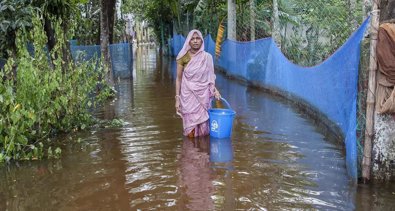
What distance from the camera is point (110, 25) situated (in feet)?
38.5

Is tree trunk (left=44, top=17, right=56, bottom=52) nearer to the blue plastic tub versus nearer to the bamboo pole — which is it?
the blue plastic tub

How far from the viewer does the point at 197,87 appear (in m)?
6.40

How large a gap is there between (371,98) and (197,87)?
276cm

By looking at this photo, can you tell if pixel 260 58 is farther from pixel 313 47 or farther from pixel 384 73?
pixel 384 73

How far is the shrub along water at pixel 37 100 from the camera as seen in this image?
5.30 meters

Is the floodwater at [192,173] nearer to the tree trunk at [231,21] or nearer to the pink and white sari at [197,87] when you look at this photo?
the pink and white sari at [197,87]

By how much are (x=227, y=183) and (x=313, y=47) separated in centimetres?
596

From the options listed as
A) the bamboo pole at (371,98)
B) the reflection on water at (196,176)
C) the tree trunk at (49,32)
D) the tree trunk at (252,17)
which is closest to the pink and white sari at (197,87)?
the reflection on water at (196,176)

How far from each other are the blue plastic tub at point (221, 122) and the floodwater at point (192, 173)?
0.14 meters

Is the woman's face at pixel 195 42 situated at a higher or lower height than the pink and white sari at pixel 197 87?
higher

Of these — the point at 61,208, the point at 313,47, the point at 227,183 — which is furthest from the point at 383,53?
the point at 313,47

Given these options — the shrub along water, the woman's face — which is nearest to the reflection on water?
the woman's face

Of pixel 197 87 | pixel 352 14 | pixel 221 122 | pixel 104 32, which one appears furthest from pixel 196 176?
pixel 104 32

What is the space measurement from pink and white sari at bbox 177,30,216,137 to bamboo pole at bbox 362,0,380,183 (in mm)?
2636
